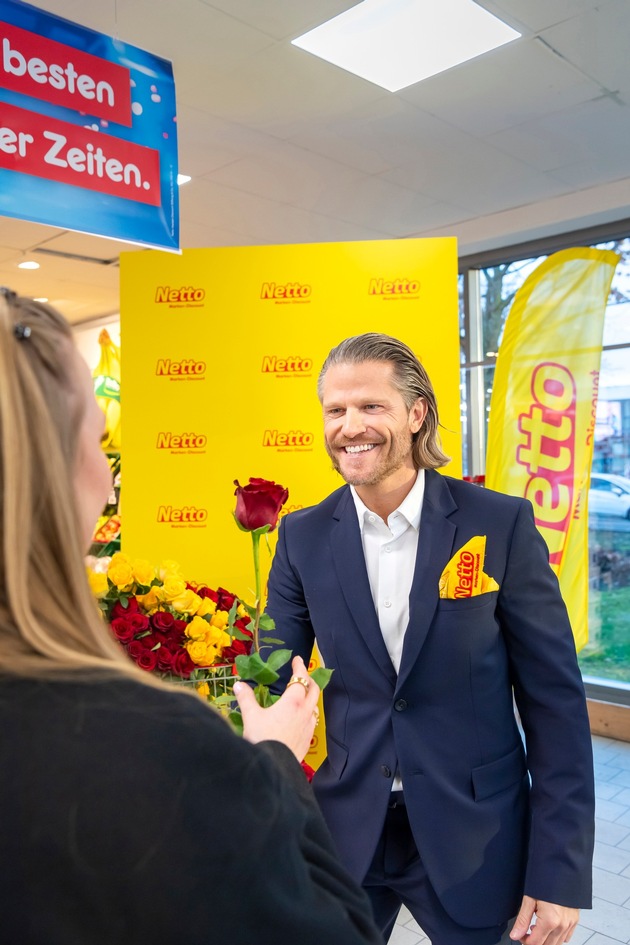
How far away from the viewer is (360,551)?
5.52 ft

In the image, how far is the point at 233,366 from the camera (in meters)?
3.24

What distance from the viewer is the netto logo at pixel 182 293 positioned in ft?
10.6

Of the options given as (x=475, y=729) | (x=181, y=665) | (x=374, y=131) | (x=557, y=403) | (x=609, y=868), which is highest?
(x=374, y=131)

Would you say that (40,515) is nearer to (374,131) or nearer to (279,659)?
(279,659)

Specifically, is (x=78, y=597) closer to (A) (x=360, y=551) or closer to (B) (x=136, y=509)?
(A) (x=360, y=551)

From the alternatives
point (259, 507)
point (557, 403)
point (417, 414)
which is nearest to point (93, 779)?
point (259, 507)

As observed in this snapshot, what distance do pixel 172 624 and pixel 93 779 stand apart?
856 millimetres

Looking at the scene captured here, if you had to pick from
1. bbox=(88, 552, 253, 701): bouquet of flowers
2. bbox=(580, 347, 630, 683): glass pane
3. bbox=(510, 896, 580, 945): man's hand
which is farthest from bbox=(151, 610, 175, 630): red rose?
bbox=(580, 347, 630, 683): glass pane

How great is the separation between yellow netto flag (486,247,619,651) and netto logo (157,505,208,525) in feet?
7.68

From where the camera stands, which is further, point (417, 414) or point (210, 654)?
point (417, 414)

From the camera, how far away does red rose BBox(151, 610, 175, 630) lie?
1.45 m

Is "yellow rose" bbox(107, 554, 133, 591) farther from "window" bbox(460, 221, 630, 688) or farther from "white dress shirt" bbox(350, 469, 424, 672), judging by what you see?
"window" bbox(460, 221, 630, 688)

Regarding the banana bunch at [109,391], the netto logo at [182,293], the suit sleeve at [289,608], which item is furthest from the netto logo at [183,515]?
the banana bunch at [109,391]

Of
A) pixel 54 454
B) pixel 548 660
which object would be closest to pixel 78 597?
pixel 54 454
